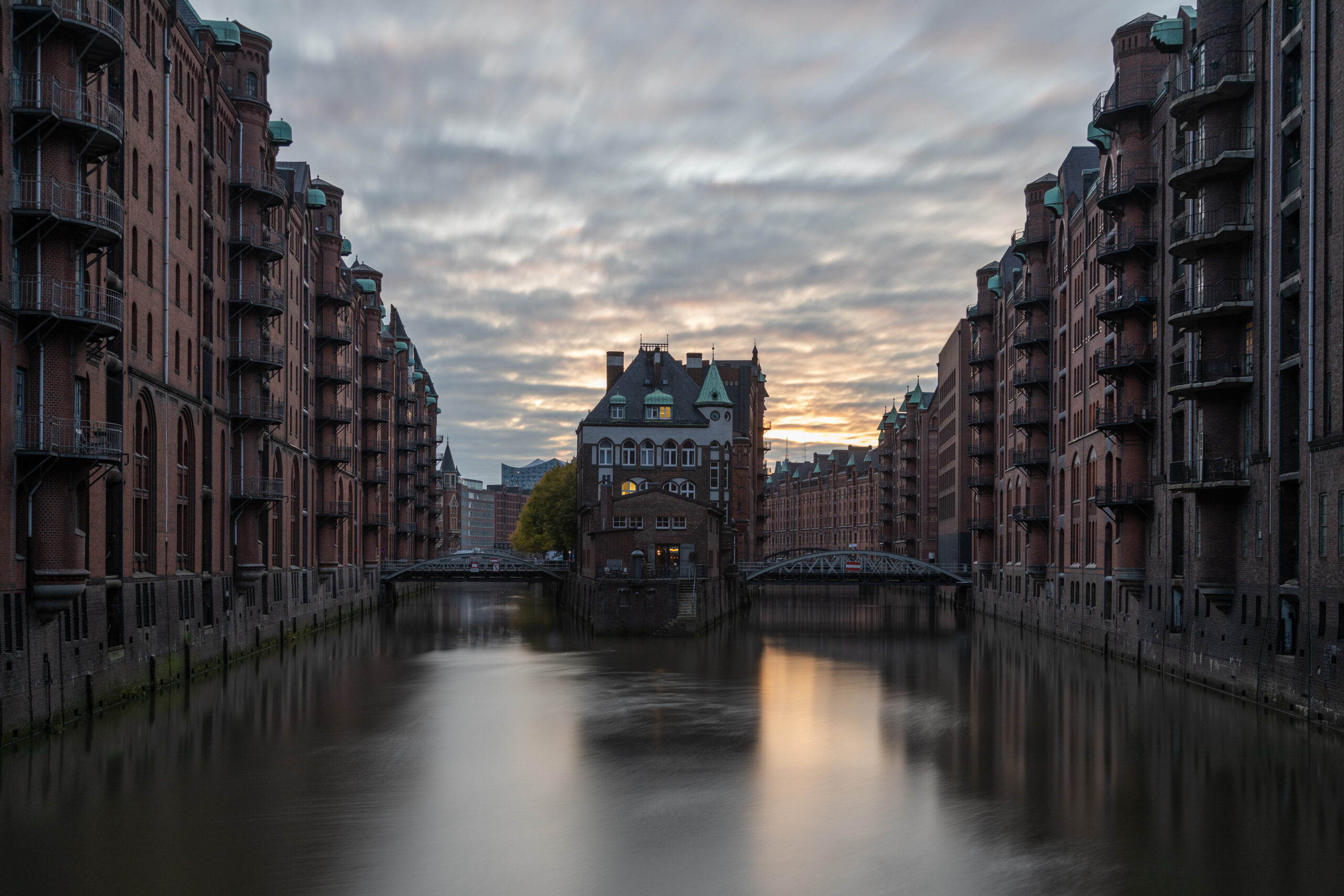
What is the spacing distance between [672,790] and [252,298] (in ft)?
106

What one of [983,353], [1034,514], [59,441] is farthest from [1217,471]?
[983,353]

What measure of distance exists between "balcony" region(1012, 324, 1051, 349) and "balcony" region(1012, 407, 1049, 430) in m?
3.52

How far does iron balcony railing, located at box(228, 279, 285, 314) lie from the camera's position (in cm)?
4969

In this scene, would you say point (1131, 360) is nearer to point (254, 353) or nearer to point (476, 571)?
point (254, 353)

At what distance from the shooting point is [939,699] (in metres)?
42.2

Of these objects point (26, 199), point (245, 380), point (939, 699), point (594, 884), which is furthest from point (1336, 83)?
point (245, 380)

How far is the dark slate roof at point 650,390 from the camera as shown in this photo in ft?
297

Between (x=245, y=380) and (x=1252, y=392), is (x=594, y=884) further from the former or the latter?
(x=245, y=380)

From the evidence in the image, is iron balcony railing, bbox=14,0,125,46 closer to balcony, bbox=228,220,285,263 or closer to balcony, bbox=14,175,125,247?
balcony, bbox=14,175,125,247

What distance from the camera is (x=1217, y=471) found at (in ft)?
124

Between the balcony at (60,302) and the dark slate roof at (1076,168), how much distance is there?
4779 centimetres

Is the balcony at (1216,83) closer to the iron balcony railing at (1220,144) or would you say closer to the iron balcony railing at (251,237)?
the iron balcony railing at (1220,144)

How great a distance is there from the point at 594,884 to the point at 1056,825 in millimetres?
9215

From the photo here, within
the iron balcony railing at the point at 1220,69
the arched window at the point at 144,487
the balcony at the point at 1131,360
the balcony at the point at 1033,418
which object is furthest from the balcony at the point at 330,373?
the iron balcony railing at the point at 1220,69
